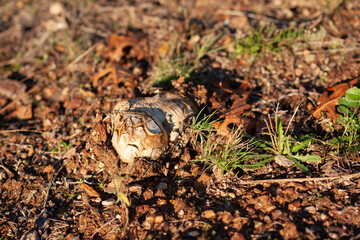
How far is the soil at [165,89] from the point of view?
91.6 inches

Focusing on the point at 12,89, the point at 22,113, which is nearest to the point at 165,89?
the point at 22,113

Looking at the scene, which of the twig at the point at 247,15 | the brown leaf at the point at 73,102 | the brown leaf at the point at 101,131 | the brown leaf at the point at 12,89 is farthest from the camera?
the twig at the point at 247,15

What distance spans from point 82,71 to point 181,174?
2443 mm

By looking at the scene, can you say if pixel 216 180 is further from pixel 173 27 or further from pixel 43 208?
pixel 173 27

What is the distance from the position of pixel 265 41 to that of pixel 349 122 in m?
1.66

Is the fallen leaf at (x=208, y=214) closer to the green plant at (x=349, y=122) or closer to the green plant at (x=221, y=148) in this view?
the green plant at (x=221, y=148)

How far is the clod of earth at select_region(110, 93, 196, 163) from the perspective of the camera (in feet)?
8.27

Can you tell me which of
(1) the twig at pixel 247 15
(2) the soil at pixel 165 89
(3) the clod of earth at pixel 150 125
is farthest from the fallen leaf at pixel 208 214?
(1) the twig at pixel 247 15

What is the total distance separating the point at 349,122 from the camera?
2.66 m

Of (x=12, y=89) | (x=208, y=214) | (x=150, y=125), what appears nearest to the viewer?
(x=208, y=214)

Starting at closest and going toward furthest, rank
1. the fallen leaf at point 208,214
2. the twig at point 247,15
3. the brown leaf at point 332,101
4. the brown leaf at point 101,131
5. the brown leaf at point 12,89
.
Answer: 1. the fallen leaf at point 208,214
2. the brown leaf at point 101,131
3. the brown leaf at point 332,101
4. the brown leaf at point 12,89
5. the twig at point 247,15

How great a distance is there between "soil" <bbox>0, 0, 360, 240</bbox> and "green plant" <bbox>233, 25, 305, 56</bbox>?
0.05 metres

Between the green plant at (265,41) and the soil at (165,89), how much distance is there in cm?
5

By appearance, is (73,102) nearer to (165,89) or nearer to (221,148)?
(165,89)
